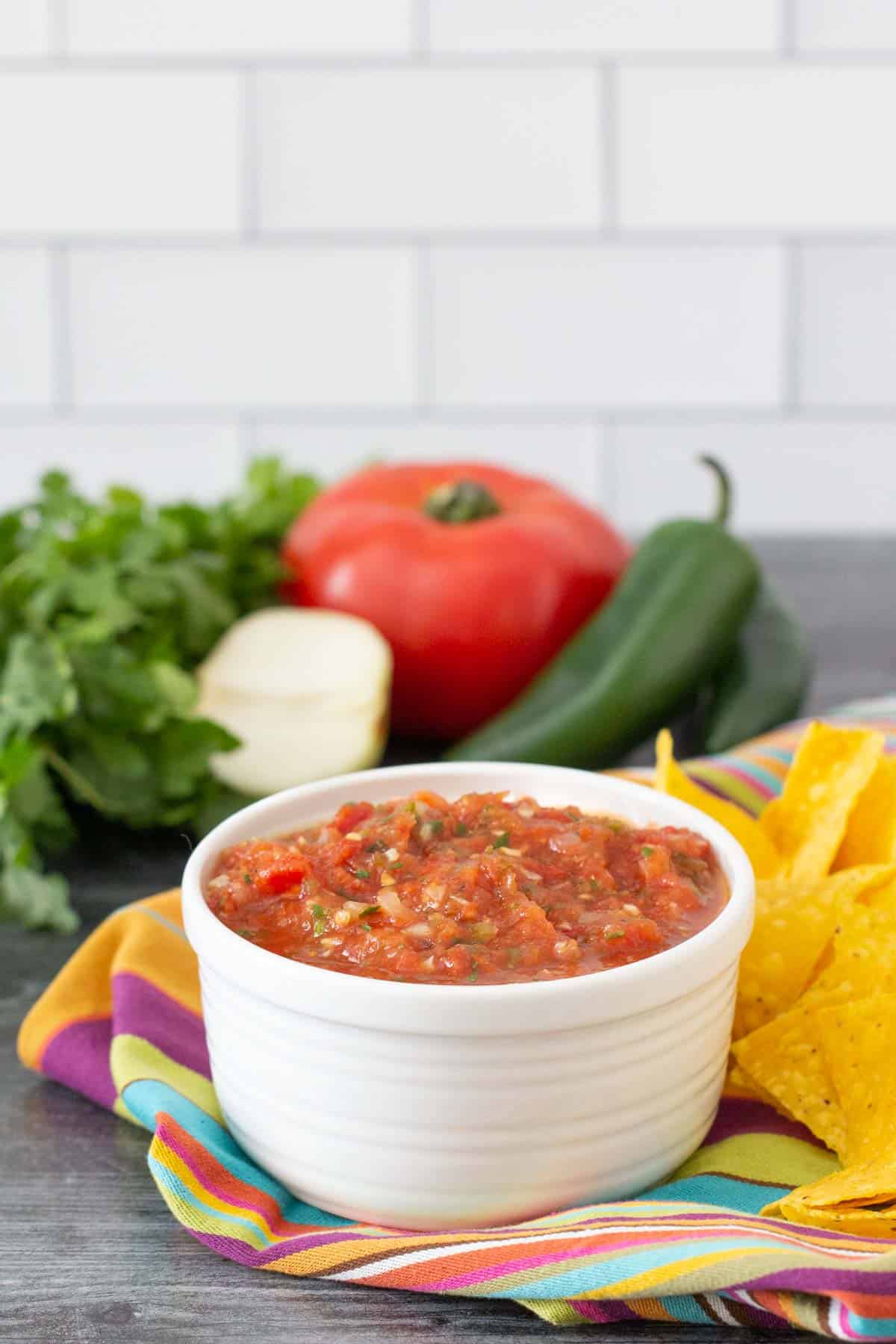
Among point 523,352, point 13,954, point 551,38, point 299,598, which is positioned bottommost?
point 13,954

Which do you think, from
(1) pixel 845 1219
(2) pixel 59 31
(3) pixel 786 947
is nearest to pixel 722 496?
(3) pixel 786 947

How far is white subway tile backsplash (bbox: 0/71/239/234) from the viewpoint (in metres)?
3.62

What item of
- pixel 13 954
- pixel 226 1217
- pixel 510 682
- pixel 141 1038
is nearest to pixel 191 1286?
pixel 226 1217

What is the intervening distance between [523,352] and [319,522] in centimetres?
173

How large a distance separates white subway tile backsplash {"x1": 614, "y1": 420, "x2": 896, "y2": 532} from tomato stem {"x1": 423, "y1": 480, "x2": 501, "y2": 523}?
168cm

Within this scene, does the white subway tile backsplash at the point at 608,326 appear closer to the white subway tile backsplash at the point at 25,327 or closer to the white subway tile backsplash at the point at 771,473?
the white subway tile backsplash at the point at 771,473

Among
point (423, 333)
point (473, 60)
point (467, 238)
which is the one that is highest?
point (473, 60)

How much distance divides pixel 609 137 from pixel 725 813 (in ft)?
8.80

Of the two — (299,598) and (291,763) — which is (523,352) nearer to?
(299,598)

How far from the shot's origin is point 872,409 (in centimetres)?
376

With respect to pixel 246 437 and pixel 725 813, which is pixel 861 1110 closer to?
pixel 725 813

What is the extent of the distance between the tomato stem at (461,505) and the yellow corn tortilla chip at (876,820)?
96 cm

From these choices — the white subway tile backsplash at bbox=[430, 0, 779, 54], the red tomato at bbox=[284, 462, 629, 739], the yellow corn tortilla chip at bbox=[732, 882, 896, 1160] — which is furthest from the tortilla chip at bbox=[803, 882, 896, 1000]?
the white subway tile backsplash at bbox=[430, 0, 779, 54]

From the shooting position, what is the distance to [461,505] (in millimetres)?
2117
